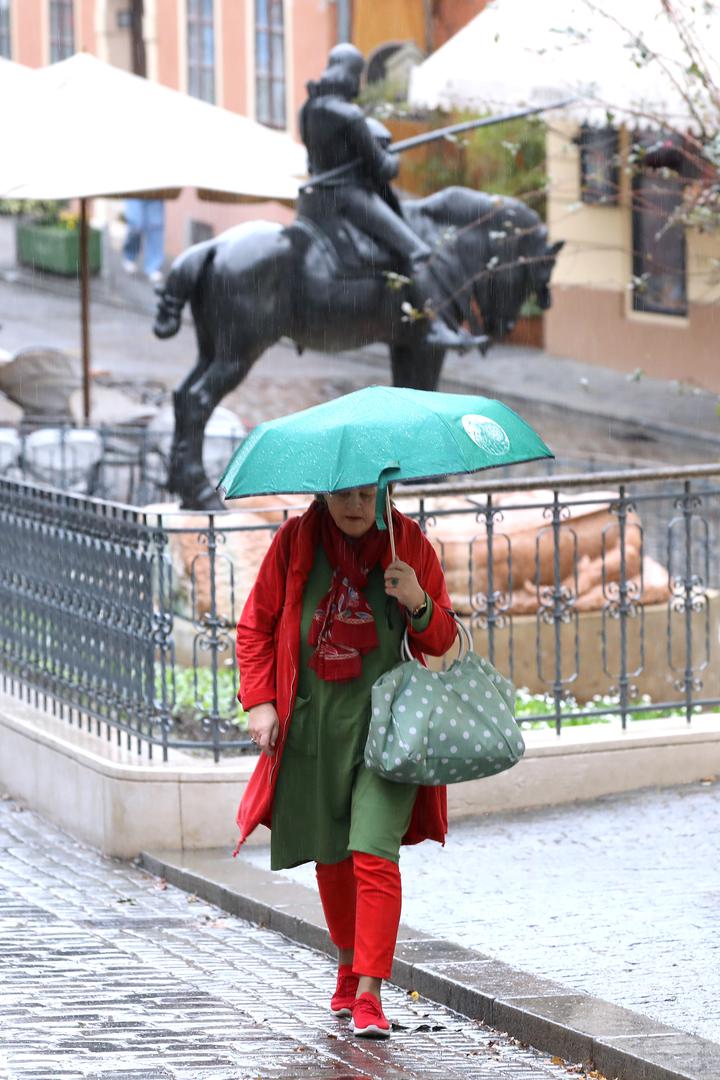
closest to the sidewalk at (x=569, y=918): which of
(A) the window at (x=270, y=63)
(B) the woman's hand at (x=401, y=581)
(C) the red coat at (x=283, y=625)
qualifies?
(C) the red coat at (x=283, y=625)

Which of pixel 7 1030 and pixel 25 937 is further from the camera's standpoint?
pixel 25 937

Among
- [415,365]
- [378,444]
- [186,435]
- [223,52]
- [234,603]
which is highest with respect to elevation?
[223,52]

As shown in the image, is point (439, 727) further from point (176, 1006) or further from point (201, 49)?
point (201, 49)

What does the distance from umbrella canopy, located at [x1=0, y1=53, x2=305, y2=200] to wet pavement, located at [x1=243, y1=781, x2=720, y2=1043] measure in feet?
19.9

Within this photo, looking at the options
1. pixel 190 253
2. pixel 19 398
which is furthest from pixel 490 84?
pixel 19 398

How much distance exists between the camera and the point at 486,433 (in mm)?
5656

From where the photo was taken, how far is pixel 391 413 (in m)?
5.61

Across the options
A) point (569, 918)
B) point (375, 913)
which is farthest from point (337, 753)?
point (569, 918)

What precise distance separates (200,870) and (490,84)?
26.8 ft

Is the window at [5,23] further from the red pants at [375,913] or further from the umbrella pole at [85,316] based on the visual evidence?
the red pants at [375,913]

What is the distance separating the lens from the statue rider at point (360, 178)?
1260cm

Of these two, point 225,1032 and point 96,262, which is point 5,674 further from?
point 96,262

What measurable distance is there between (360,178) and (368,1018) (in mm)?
7888

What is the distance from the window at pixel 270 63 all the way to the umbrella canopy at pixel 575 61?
19759mm
